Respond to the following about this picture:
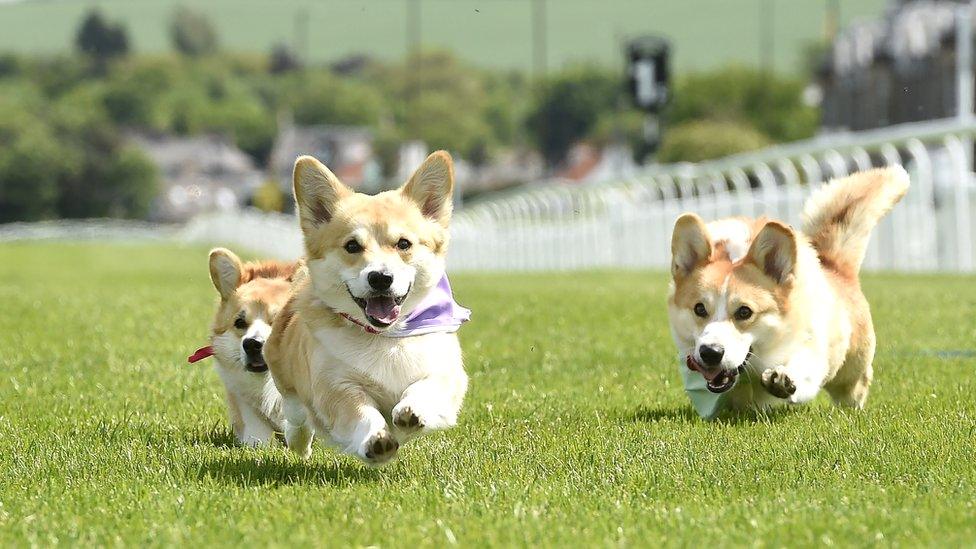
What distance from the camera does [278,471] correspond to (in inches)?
240

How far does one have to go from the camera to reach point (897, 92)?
77.5 metres

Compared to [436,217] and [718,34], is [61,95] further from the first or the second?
[436,217]

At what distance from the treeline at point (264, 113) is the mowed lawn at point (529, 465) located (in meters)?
104

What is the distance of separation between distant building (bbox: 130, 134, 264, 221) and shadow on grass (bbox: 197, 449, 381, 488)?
15535cm

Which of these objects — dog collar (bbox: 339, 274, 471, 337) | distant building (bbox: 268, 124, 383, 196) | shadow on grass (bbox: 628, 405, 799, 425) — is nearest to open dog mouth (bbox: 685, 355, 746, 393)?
shadow on grass (bbox: 628, 405, 799, 425)

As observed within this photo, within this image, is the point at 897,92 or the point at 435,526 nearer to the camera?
the point at 435,526

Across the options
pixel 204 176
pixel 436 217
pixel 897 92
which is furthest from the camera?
pixel 204 176

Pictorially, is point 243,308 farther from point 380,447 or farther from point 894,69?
point 894,69

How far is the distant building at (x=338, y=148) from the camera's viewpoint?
152 meters

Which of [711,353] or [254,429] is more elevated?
[711,353]

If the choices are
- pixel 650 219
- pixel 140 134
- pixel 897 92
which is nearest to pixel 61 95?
pixel 140 134

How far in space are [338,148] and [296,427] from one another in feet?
509

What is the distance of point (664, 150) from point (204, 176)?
9875 cm

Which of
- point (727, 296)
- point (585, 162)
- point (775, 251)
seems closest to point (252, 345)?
point (727, 296)
